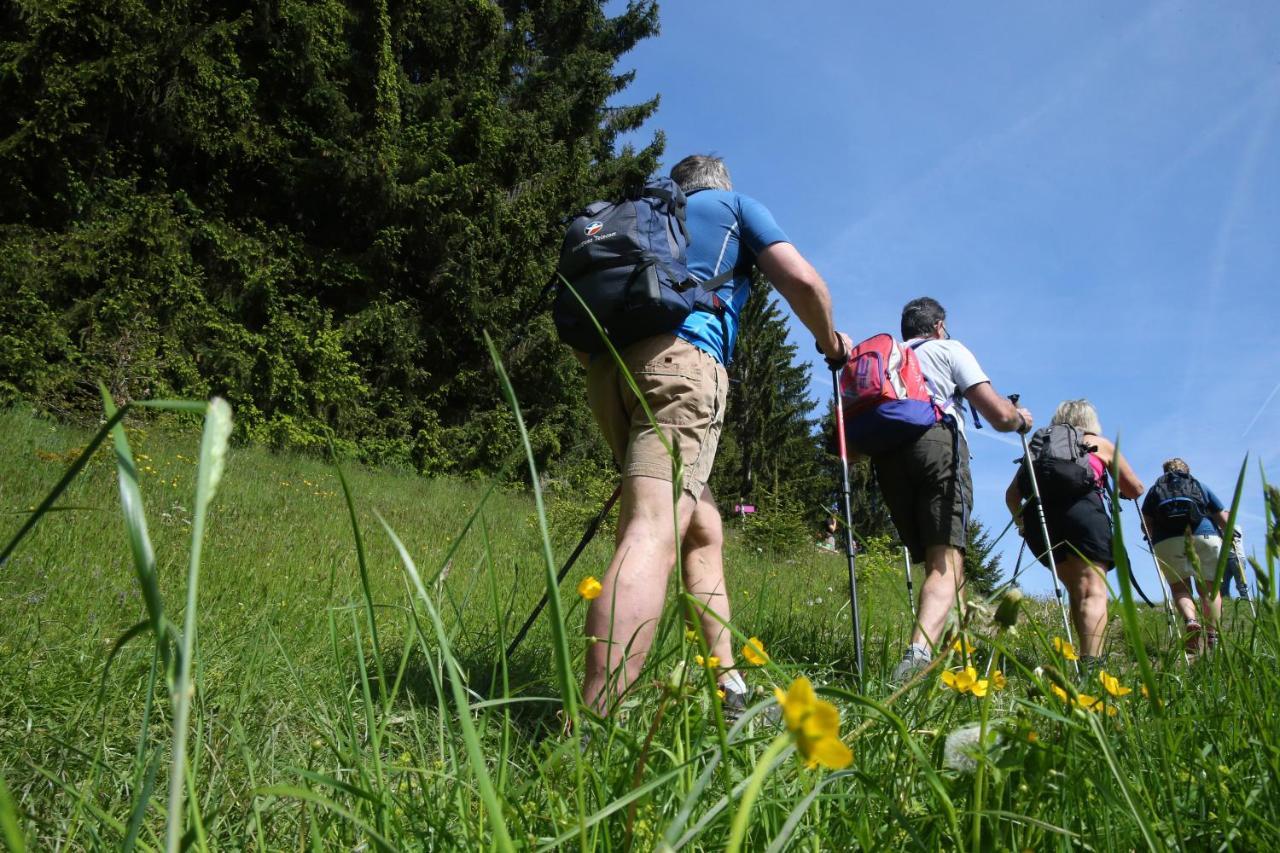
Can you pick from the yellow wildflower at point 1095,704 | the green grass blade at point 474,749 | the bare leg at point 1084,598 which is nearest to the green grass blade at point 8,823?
the green grass blade at point 474,749

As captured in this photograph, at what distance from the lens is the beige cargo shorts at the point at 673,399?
2078mm

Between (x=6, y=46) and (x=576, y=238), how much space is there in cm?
1381

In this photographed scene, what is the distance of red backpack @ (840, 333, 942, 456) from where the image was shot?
3355mm

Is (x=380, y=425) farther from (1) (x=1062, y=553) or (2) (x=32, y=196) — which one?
(1) (x=1062, y=553)

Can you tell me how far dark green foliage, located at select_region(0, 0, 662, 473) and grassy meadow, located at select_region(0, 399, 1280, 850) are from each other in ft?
31.5

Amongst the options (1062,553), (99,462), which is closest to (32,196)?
(99,462)

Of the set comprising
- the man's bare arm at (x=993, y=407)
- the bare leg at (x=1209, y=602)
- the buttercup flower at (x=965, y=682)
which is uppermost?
the man's bare arm at (x=993, y=407)

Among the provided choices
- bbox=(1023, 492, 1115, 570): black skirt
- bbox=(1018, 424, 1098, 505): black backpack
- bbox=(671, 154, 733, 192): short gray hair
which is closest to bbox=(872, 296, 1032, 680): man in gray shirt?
bbox=(1018, 424, 1098, 505): black backpack

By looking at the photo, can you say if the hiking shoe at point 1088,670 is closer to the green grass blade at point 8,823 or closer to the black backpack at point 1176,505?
the green grass blade at point 8,823

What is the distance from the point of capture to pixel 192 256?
45.4 ft

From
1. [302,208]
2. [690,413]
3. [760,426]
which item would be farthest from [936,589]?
[760,426]

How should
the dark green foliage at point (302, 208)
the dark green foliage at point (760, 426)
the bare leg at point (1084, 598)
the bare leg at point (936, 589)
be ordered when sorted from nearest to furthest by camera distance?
the bare leg at point (936, 589) < the bare leg at point (1084, 598) < the dark green foliage at point (302, 208) < the dark green foliage at point (760, 426)

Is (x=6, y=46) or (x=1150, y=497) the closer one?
(x=1150, y=497)

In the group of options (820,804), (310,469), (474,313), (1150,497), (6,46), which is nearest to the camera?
(820,804)
